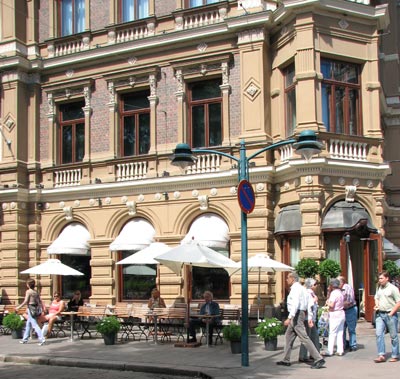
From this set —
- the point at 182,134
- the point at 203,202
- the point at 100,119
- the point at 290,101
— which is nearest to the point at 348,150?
the point at 290,101

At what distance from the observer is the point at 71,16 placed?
83.5 ft

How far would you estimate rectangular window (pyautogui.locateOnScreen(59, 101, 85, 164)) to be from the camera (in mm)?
24828

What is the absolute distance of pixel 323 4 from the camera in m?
20.1

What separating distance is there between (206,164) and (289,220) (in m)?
3.48

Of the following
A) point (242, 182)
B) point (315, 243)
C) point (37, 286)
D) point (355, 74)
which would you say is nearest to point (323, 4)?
point (355, 74)

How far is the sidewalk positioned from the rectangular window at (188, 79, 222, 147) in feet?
24.5

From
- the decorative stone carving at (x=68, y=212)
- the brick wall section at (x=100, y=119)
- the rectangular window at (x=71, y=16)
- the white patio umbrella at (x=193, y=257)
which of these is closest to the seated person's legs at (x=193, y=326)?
the white patio umbrella at (x=193, y=257)

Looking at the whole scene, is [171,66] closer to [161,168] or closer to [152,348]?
[161,168]

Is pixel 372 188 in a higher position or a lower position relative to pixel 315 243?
higher

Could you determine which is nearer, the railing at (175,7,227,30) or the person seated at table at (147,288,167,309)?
the person seated at table at (147,288,167,309)

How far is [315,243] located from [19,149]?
11756 mm

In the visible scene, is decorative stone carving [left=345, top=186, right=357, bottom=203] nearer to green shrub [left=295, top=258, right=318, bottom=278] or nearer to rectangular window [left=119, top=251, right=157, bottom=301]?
green shrub [left=295, top=258, right=318, bottom=278]

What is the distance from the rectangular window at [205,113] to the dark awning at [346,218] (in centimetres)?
474

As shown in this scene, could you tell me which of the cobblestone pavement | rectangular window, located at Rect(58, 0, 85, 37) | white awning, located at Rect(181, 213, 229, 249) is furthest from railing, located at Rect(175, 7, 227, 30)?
the cobblestone pavement
